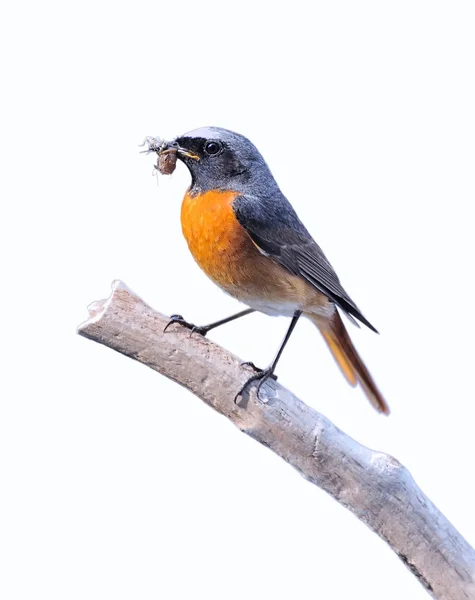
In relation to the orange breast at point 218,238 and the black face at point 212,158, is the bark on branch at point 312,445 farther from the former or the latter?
the black face at point 212,158

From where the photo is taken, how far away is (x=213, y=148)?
14.5ft

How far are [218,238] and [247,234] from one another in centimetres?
13

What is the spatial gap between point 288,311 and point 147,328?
0.68 m

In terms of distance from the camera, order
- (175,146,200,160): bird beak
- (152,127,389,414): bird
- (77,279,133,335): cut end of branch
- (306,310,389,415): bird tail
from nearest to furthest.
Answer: (77,279,133,335): cut end of branch → (152,127,389,414): bird → (175,146,200,160): bird beak → (306,310,389,415): bird tail

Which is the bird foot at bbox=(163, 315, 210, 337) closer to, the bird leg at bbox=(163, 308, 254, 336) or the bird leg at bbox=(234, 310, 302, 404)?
the bird leg at bbox=(163, 308, 254, 336)

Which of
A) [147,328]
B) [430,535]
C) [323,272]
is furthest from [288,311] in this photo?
[430,535]

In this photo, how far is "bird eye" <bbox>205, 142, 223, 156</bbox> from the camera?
4.40 meters

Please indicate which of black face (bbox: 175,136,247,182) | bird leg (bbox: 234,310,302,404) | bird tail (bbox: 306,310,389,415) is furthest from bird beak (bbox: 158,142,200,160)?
bird tail (bbox: 306,310,389,415)

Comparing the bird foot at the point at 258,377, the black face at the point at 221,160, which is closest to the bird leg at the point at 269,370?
the bird foot at the point at 258,377

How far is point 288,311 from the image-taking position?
4.56 m

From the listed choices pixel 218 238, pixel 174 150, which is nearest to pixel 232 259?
pixel 218 238

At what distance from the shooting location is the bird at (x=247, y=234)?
14.2 feet

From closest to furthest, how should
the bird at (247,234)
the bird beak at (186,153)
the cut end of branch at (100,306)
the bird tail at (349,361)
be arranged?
the cut end of branch at (100,306)
the bird at (247,234)
the bird beak at (186,153)
the bird tail at (349,361)

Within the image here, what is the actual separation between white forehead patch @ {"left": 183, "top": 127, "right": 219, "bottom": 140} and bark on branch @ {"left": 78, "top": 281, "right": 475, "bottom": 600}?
2.45 ft
